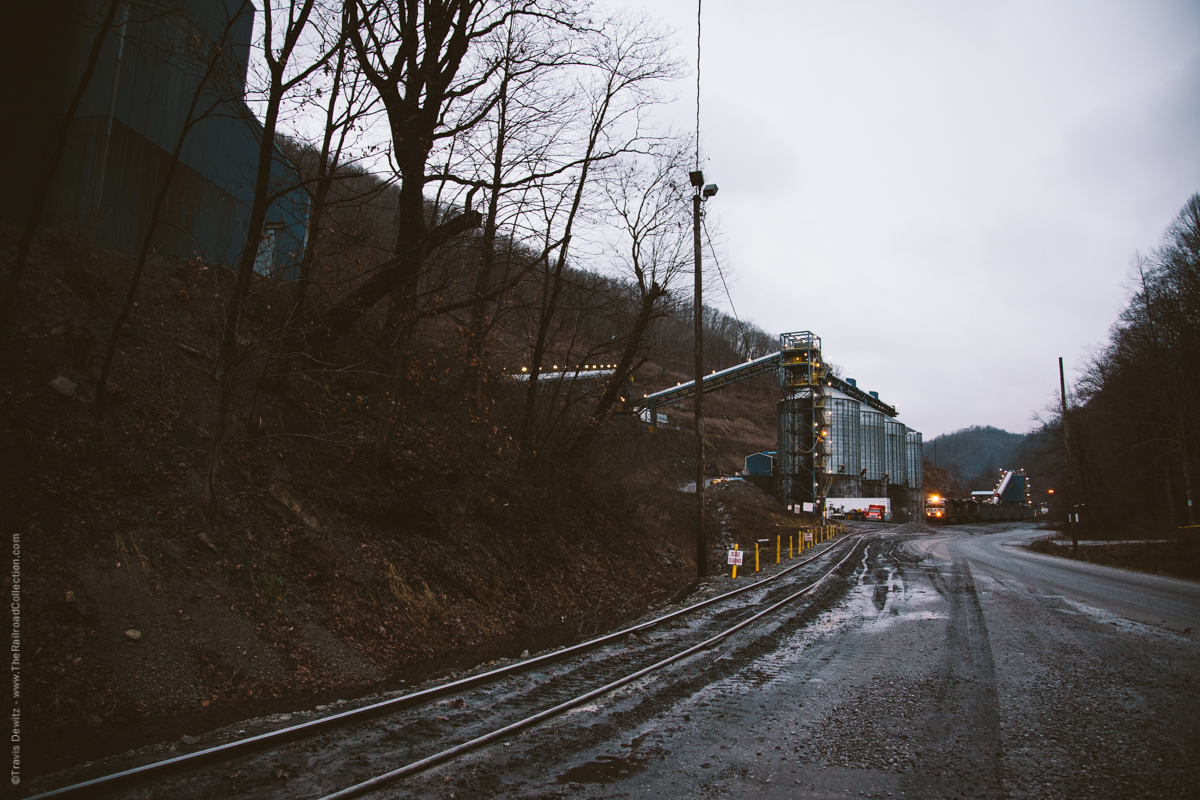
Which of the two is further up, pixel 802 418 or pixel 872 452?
pixel 802 418

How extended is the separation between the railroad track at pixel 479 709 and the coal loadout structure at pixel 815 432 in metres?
41.0

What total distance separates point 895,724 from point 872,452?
60021 millimetres

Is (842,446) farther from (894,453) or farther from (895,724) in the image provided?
(895,724)

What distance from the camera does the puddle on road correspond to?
4.24 metres

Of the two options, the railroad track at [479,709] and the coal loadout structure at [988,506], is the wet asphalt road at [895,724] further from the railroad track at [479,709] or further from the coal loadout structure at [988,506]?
the coal loadout structure at [988,506]

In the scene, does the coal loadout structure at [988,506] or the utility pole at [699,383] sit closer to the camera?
the utility pole at [699,383]

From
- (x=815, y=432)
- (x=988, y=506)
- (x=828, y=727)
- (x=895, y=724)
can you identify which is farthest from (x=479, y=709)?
(x=988, y=506)

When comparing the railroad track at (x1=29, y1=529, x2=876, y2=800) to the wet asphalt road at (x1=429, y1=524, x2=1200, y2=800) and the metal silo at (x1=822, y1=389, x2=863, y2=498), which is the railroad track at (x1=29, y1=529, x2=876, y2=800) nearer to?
the wet asphalt road at (x1=429, y1=524, x2=1200, y2=800)

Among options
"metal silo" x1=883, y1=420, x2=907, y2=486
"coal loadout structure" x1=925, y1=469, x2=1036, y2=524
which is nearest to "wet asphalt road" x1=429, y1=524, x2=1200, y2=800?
"coal loadout structure" x1=925, y1=469, x2=1036, y2=524

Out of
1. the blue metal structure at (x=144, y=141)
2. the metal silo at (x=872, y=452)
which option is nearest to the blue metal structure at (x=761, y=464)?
the metal silo at (x=872, y=452)

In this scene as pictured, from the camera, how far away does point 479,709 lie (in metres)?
5.73

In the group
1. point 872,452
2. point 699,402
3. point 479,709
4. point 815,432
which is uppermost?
point 815,432

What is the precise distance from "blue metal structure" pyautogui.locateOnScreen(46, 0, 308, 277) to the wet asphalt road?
955cm

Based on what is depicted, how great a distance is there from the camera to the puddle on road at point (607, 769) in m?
4.24
